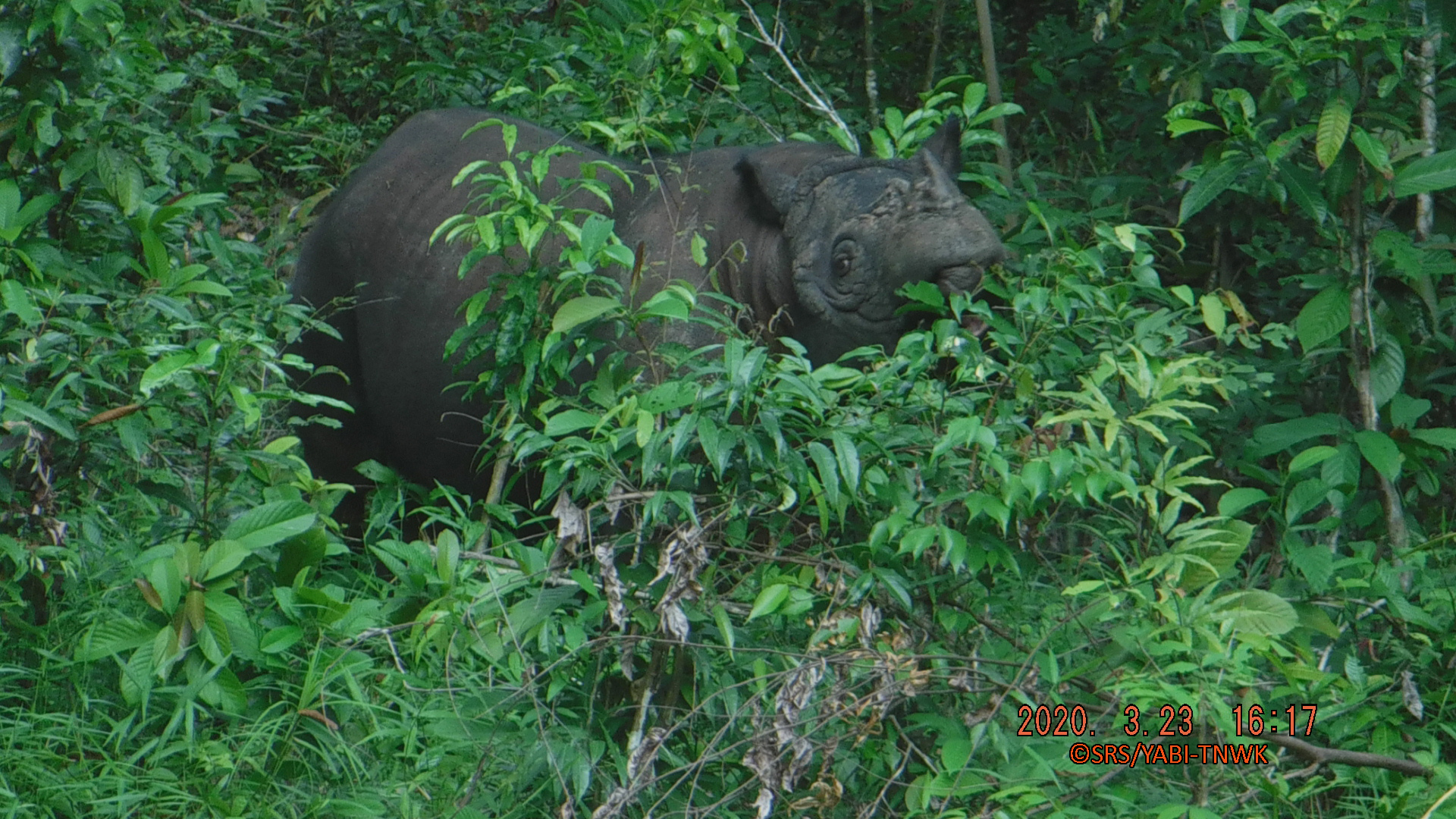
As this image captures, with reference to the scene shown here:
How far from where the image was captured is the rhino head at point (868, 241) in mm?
4242

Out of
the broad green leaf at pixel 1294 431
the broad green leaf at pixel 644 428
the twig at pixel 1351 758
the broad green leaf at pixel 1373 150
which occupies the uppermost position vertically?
the broad green leaf at pixel 644 428

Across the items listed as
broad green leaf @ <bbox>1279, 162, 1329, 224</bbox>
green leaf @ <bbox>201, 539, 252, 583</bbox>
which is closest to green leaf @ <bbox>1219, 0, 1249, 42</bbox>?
broad green leaf @ <bbox>1279, 162, 1329, 224</bbox>

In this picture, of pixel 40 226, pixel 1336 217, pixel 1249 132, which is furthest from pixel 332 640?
pixel 1336 217

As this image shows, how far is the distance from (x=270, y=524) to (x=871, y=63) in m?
3.98

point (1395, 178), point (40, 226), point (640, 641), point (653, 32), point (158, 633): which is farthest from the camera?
point (653, 32)

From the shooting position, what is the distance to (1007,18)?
7562mm

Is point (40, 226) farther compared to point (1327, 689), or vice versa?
point (40, 226)

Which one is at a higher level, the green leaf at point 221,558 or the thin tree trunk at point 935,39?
the thin tree trunk at point 935,39

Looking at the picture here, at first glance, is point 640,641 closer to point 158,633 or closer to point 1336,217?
point 158,633

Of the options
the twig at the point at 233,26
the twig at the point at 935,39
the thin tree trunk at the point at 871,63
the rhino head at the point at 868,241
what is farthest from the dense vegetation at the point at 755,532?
the twig at the point at 233,26

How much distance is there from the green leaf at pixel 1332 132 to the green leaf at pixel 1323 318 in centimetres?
40

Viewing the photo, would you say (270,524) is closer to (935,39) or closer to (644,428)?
(644,428)

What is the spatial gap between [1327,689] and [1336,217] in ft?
5.15
